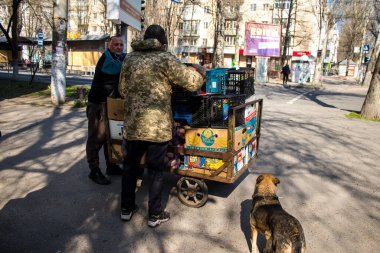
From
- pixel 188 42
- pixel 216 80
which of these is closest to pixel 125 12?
pixel 216 80

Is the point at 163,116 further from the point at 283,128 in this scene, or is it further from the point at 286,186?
the point at 283,128

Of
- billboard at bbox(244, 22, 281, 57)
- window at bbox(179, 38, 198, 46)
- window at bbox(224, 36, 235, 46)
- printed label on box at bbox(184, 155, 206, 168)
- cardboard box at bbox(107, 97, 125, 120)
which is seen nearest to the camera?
printed label on box at bbox(184, 155, 206, 168)

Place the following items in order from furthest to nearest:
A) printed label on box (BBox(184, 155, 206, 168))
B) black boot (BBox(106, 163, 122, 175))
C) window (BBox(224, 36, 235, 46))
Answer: window (BBox(224, 36, 235, 46))
black boot (BBox(106, 163, 122, 175))
printed label on box (BBox(184, 155, 206, 168))

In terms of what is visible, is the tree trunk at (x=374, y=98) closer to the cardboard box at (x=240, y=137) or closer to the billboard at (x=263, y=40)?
the cardboard box at (x=240, y=137)

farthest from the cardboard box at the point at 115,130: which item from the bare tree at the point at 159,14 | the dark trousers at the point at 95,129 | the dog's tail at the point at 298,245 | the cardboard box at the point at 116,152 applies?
the bare tree at the point at 159,14

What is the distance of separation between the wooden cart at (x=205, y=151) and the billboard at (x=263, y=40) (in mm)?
25408

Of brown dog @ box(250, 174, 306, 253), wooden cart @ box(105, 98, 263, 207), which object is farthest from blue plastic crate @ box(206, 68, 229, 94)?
brown dog @ box(250, 174, 306, 253)

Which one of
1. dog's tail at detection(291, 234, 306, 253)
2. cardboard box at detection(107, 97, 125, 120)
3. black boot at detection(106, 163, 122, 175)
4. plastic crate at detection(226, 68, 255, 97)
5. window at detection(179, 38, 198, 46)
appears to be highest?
window at detection(179, 38, 198, 46)

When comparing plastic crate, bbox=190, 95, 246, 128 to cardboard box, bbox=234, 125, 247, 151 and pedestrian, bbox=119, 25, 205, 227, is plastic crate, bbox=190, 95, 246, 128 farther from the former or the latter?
pedestrian, bbox=119, 25, 205, 227

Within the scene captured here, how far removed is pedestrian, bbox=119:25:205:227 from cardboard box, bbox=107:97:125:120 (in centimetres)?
55

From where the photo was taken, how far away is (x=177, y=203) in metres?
3.96

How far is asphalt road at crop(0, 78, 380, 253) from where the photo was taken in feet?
10.2

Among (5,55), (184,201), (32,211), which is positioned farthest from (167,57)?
(5,55)

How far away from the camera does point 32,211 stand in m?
3.58
